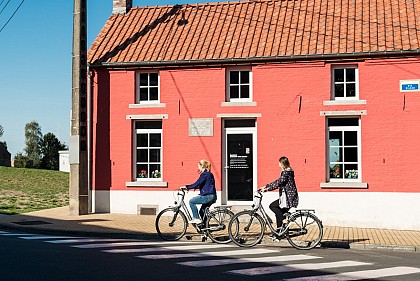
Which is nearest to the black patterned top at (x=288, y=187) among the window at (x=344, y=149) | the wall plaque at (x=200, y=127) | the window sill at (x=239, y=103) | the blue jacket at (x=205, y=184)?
the blue jacket at (x=205, y=184)

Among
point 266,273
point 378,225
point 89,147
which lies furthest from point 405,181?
point 89,147

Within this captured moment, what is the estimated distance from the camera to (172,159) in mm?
17656

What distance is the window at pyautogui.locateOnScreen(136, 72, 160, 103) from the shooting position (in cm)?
1812

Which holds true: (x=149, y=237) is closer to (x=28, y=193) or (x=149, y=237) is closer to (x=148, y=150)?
(x=148, y=150)

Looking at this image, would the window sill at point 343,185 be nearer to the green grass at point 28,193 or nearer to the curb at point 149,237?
the curb at point 149,237

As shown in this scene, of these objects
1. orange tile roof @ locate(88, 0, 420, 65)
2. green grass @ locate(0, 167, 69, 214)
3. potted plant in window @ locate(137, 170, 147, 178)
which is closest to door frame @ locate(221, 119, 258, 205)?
orange tile roof @ locate(88, 0, 420, 65)

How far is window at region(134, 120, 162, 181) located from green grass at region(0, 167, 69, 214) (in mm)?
4661

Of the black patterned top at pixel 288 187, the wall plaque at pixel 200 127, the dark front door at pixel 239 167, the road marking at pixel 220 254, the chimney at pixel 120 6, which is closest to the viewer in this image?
the road marking at pixel 220 254

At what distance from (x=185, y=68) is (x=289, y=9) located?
161 inches

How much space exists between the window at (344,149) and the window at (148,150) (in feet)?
17.3

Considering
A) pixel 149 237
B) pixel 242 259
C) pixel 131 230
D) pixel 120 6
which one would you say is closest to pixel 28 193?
pixel 120 6

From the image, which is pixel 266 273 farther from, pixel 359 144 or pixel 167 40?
pixel 167 40

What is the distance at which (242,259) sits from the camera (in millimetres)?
10312

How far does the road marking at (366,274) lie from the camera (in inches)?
335
